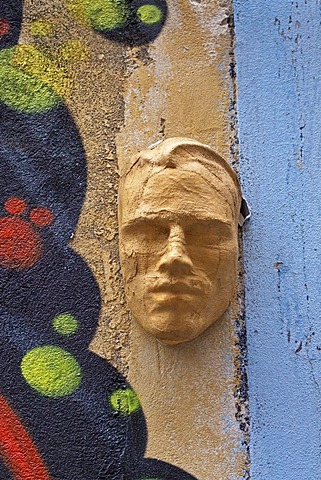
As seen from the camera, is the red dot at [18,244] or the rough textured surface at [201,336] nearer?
the rough textured surface at [201,336]

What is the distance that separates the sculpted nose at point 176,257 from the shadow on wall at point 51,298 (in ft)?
0.84

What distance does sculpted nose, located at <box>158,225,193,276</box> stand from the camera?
1351 mm

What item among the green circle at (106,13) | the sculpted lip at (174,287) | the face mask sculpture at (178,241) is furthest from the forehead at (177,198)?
the green circle at (106,13)

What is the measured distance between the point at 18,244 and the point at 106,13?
2.07 feet

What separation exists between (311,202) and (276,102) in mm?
264

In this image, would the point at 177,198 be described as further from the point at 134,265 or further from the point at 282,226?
the point at 282,226

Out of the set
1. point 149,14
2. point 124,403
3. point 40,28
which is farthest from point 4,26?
point 124,403

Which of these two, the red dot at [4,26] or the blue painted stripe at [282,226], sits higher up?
the red dot at [4,26]

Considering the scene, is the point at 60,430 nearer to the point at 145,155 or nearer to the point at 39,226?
the point at 39,226

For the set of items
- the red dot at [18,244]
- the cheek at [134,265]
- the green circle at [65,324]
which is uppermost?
the red dot at [18,244]

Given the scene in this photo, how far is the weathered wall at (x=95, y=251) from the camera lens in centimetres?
146

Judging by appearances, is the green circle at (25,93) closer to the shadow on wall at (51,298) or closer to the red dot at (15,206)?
the shadow on wall at (51,298)

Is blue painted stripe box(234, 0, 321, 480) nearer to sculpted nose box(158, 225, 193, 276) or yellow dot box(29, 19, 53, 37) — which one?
sculpted nose box(158, 225, 193, 276)

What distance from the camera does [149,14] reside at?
1736 mm
